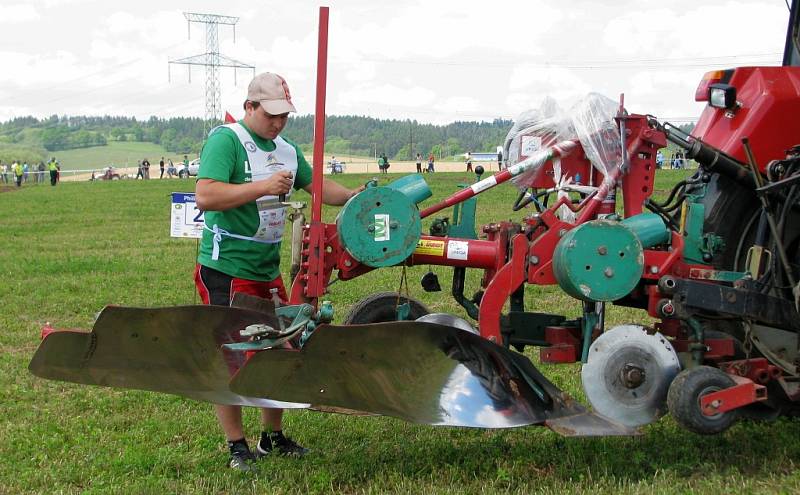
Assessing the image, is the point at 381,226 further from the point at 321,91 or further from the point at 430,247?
the point at 321,91

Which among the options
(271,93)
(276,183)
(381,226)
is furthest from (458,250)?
(271,93)

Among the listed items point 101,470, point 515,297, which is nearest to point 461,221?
point 515,297

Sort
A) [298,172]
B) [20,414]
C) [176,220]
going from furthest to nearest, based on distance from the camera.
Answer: [176,220] → [20,414] → [298,172]

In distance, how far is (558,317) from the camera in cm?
536

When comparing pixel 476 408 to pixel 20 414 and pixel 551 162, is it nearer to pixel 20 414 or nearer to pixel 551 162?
pixel 551 162

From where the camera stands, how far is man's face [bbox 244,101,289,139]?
4820 mm

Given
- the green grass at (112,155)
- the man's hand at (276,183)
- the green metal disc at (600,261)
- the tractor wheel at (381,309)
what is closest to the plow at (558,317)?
the green metal disc at (600,261)

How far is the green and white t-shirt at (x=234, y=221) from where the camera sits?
4758 millimetres

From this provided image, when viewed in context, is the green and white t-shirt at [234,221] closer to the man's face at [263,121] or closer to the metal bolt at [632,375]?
the man's face at [263,121]

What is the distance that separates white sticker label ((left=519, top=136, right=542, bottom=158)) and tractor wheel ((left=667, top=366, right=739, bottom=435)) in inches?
57.4

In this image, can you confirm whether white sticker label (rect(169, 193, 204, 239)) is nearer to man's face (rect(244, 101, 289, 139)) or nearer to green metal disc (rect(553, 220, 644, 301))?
man's face (rect(244, 101, 289, 139))

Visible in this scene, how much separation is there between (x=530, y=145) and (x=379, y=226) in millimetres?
1169

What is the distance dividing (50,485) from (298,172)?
2.08 m

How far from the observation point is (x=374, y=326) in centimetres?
422
